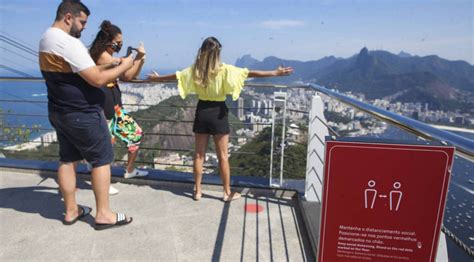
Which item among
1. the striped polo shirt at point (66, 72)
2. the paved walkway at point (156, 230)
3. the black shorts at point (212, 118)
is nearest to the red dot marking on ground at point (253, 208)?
the paved walkway at point (156, 230)

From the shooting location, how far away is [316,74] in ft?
159

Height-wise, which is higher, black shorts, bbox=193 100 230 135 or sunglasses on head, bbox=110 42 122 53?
sunglasses on head, bbox=110 42 122 53

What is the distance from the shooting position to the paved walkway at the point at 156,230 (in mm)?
2262

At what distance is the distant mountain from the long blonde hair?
16570mm

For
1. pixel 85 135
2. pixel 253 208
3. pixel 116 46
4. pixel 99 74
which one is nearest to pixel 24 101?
pixel 116 46

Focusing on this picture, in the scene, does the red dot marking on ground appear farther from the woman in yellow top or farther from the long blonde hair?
the long blonde hair

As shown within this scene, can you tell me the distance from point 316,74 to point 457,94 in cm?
1911

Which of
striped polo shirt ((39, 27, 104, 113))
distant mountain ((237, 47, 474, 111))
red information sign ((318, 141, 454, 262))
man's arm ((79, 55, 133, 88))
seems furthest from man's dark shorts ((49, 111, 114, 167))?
distant mountain ((237, 47, 474, 111))

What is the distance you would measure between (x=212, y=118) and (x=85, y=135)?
42.6 inches

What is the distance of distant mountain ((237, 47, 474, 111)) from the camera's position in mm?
30453

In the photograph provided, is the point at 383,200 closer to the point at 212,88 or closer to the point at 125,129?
the point at 212,88

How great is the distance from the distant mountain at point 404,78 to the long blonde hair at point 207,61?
54.4 feet

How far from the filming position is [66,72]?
2.19 m

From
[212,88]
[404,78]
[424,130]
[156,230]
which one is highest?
[404,78]
